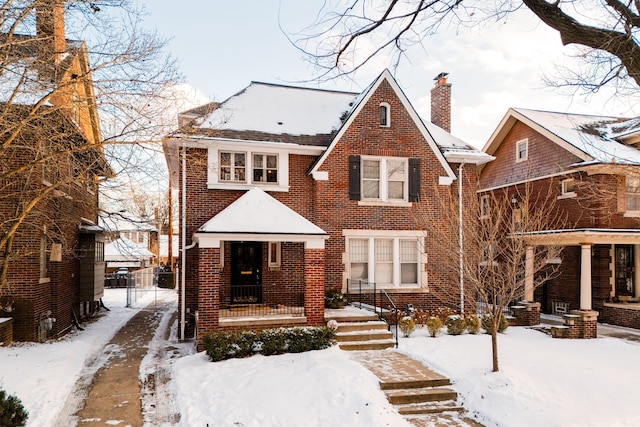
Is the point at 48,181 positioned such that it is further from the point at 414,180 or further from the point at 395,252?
the point at 414,180

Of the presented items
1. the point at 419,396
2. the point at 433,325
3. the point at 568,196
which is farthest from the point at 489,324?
the point at 568,196

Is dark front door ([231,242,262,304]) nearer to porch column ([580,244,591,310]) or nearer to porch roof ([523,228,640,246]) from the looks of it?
porch roof ([523,228,640,246])

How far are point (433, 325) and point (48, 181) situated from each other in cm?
1277

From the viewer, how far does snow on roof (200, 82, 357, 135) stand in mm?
14648

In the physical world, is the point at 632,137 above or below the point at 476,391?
above

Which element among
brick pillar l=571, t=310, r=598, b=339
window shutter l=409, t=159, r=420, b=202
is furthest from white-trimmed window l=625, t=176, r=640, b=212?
window shutter l=409, t=159, r=420, b=202

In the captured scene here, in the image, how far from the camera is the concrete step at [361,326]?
1205 cm

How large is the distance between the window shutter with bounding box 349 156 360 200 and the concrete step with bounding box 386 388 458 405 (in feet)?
23.7

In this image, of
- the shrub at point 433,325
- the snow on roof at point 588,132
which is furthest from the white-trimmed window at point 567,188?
the shrub at point 433,325

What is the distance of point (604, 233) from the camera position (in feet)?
49.7

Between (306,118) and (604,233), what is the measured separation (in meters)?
11.5

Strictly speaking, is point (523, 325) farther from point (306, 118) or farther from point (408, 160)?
point (306, 118)

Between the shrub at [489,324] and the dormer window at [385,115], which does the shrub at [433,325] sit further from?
the dormer window at [385,115]

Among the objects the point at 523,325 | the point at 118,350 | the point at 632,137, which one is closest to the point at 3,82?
the point at 118,350
